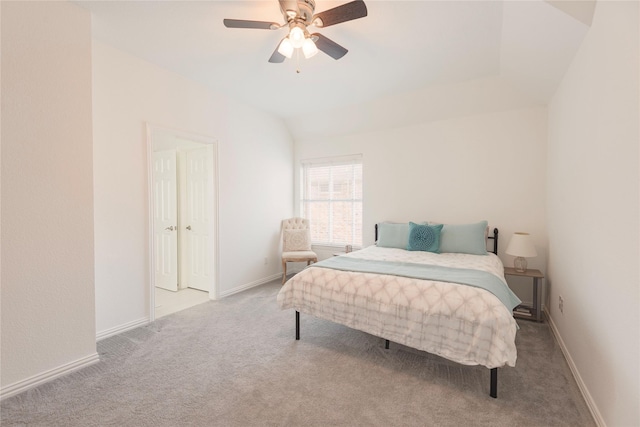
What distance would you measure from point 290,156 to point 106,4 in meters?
3.27

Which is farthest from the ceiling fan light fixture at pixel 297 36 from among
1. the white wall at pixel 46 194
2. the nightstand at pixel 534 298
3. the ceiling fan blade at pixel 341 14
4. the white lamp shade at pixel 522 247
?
the nightstand at pixel 534 298

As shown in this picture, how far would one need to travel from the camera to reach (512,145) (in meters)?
3.58

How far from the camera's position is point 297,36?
198cm

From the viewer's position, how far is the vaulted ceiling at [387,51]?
2141 mm

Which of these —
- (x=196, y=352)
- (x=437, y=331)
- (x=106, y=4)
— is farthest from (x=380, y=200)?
(x=106, y=4)

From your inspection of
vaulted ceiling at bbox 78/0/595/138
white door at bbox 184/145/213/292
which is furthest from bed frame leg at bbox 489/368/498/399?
white door at bbox 184/145/213/292

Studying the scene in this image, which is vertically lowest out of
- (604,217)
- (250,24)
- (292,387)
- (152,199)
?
(292,387)

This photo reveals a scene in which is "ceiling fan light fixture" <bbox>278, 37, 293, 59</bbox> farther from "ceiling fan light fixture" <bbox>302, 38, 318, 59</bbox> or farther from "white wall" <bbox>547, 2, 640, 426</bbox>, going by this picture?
"white wall" <bbox>547, 2, 640, 426</bbox>

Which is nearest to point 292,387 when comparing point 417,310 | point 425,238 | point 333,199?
point 417,310

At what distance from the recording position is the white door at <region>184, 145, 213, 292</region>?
12.9ft

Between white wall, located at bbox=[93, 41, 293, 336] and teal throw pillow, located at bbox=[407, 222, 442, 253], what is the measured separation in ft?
7.97

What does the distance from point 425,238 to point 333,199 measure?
1900 mm

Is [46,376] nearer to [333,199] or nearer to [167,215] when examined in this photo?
[167,215]

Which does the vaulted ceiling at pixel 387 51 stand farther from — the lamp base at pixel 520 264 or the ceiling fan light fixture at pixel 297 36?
the lamp base at pixel 520 264
